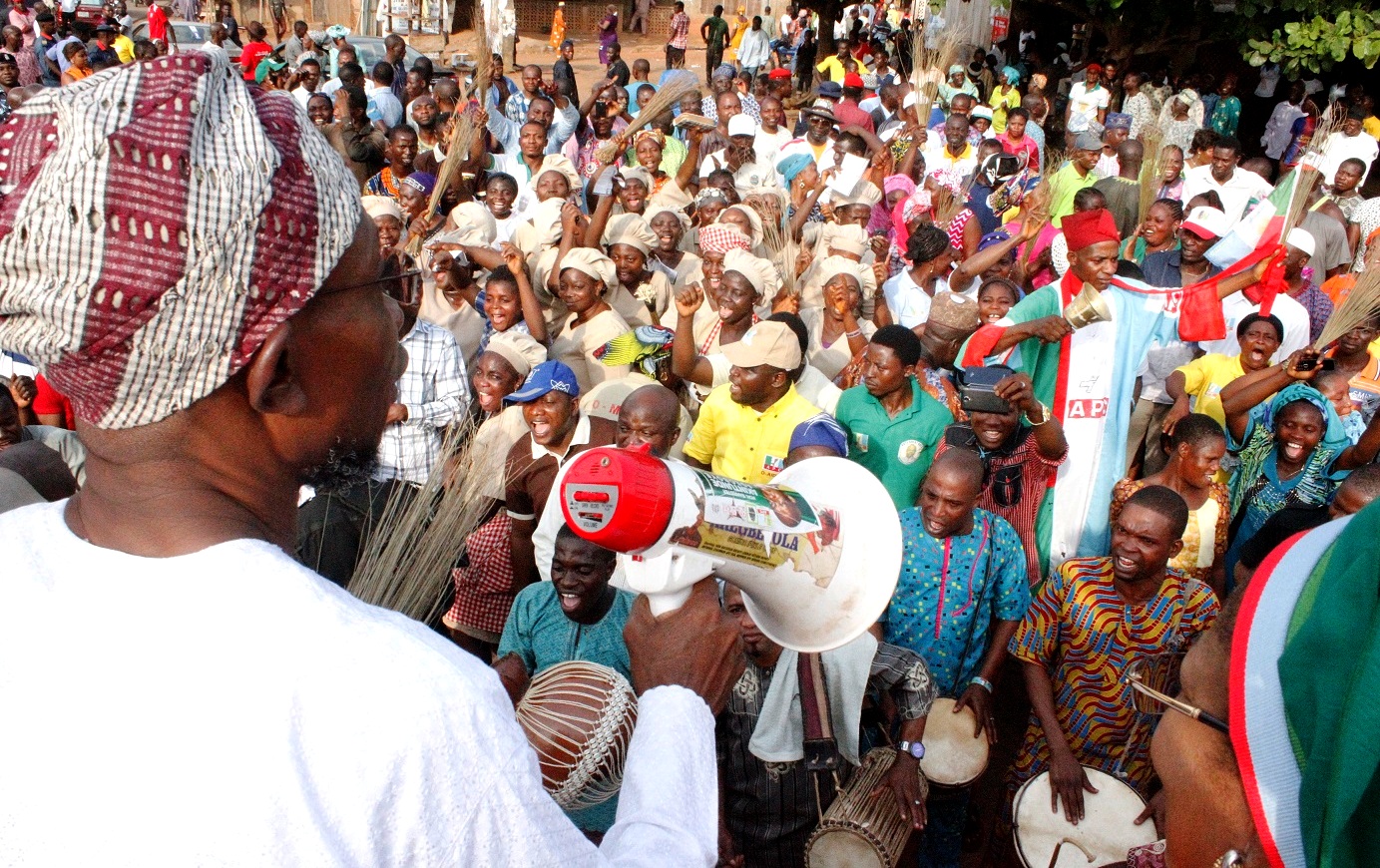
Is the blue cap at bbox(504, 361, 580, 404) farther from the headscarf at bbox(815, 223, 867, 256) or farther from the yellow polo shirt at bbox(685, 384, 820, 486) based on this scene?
the headscarf at bbox(815, 223, 867, 256)

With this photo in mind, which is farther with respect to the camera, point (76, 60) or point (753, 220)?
point (76, 60)

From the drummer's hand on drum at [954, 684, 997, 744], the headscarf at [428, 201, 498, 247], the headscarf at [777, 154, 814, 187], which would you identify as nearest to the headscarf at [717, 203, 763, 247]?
the headscarf at [428, 201, 498, 247]

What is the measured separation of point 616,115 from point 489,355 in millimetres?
8072

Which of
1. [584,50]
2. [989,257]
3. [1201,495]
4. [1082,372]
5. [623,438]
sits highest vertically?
[584,50]

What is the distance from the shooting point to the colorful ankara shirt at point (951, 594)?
13.2ft

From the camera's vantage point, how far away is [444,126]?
1030 cm

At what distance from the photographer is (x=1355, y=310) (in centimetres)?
567

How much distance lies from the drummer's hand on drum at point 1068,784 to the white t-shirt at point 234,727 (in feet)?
9.71

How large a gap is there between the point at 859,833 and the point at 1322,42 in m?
14.2

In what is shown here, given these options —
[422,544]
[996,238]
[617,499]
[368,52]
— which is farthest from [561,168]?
[368,52]

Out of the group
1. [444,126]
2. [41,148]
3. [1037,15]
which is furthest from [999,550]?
[1037,15]

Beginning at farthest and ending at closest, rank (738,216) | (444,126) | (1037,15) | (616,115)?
1. (1037,15)
2. (616,115)
3. (444,126)
4. (738,216)

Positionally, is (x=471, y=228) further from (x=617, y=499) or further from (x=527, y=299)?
(x=617, y=499)

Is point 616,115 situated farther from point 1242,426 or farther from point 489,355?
point 1242,426
